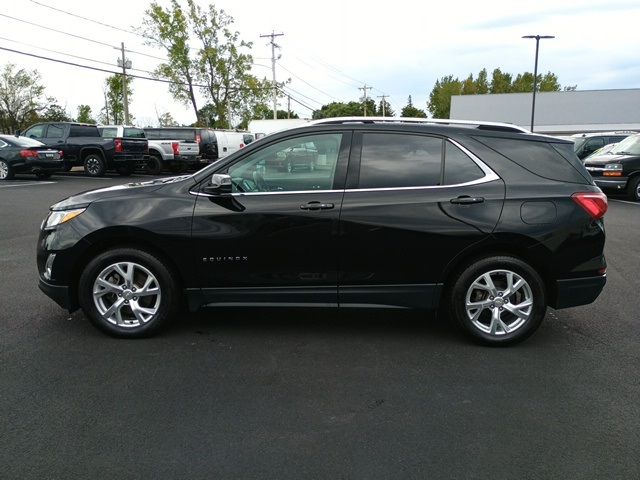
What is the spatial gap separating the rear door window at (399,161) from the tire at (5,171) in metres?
17.5

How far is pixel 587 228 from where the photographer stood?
4.30m

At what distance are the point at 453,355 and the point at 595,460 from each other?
146 centimetres

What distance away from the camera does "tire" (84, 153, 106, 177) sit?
20422 mm

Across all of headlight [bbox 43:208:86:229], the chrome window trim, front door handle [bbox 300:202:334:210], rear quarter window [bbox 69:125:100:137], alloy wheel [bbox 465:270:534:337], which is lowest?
alloy wheel [bbox 465:270:534:337]

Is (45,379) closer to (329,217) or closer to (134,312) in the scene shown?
(134,312)

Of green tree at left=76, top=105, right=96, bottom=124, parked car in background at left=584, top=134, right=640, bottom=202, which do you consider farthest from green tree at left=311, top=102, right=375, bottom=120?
parked car in background at left=584, top=134, right=640, bottom=202

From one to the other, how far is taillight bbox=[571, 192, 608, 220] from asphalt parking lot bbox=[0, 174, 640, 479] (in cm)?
106

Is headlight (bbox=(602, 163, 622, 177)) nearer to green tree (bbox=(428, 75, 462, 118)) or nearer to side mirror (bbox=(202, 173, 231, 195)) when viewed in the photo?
side mirror (bbox=(202, 173, 231, 195))

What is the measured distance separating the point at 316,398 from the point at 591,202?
2616mm

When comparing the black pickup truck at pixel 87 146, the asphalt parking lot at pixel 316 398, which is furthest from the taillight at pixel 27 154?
the asphalt parking lot at pixel 316 398

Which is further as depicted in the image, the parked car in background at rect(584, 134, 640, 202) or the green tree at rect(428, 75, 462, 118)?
the green tree at rect(428, 75, 462, 118)

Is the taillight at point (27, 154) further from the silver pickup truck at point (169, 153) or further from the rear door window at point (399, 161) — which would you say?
the rear door window at point (399, 161)

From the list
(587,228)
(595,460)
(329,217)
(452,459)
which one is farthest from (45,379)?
(587,228)

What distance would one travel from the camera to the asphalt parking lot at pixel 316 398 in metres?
2.82
